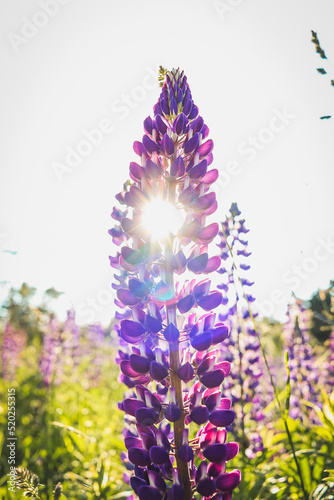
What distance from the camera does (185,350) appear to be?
1.50 metres

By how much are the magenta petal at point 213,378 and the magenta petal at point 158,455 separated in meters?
0.30

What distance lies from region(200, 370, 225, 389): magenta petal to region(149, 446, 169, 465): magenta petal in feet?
0.99

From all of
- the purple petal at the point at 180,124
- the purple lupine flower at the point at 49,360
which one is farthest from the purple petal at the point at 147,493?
the purple lupine flower at the point at 49,360

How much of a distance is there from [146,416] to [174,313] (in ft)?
1.45

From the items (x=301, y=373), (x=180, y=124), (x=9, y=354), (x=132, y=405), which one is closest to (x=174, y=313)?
(x=132, y=405)

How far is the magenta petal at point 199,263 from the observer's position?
145cm

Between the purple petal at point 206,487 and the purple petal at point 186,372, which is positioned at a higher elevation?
the purple petal at point 186,372

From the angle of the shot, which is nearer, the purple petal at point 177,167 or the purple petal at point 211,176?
the purple petal at point 177,167

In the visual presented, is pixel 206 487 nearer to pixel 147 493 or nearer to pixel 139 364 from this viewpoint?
pixel 147 493

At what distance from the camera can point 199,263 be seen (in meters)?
1.45

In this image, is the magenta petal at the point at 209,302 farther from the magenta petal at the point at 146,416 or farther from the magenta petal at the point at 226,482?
the magenta petal at the point at 226,482

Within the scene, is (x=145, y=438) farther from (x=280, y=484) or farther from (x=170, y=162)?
(x=280, y=484)

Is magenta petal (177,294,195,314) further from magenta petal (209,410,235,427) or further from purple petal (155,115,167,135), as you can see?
purple petal (155,115,167,135)

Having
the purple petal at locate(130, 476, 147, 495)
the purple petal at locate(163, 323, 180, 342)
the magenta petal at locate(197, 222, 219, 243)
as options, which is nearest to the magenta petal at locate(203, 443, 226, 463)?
the purple petal at locate(130, 476, 147, 495)
